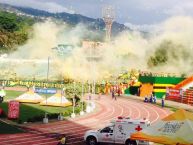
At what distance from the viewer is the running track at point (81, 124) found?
35.7 metres

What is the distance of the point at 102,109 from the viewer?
189 feet

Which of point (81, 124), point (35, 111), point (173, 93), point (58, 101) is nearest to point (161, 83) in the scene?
point (173, 93)

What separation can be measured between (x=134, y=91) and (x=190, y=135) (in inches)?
2389

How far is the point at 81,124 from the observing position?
1761 inches

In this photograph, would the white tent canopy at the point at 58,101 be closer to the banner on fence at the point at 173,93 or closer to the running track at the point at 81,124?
the running track at the point at 81,124

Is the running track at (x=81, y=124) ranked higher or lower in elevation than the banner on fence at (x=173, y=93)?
lower

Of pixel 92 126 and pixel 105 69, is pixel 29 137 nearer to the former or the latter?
pixel 92 126

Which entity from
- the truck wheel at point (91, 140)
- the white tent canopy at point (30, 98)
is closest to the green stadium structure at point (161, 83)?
the white tent canopy at point (30, 98)

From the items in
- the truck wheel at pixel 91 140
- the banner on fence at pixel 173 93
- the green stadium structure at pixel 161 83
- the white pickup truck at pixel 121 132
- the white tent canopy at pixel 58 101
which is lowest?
the truck wheel at pixel 91 140

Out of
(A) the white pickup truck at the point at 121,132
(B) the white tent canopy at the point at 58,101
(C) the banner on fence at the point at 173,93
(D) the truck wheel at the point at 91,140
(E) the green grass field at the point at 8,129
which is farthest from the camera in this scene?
(C) the banner on fence at the point at 173,93

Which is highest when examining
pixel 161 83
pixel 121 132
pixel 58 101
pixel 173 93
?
pixel 161 83

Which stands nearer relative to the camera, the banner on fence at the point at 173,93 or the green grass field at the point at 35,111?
the green grass field at the point at 35,111

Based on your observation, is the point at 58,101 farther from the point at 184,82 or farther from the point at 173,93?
the point at 184,82

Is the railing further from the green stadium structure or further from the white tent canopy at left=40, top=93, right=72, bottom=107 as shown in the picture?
the white tent canopy at left=40, top=93, right=72, bottom=107
